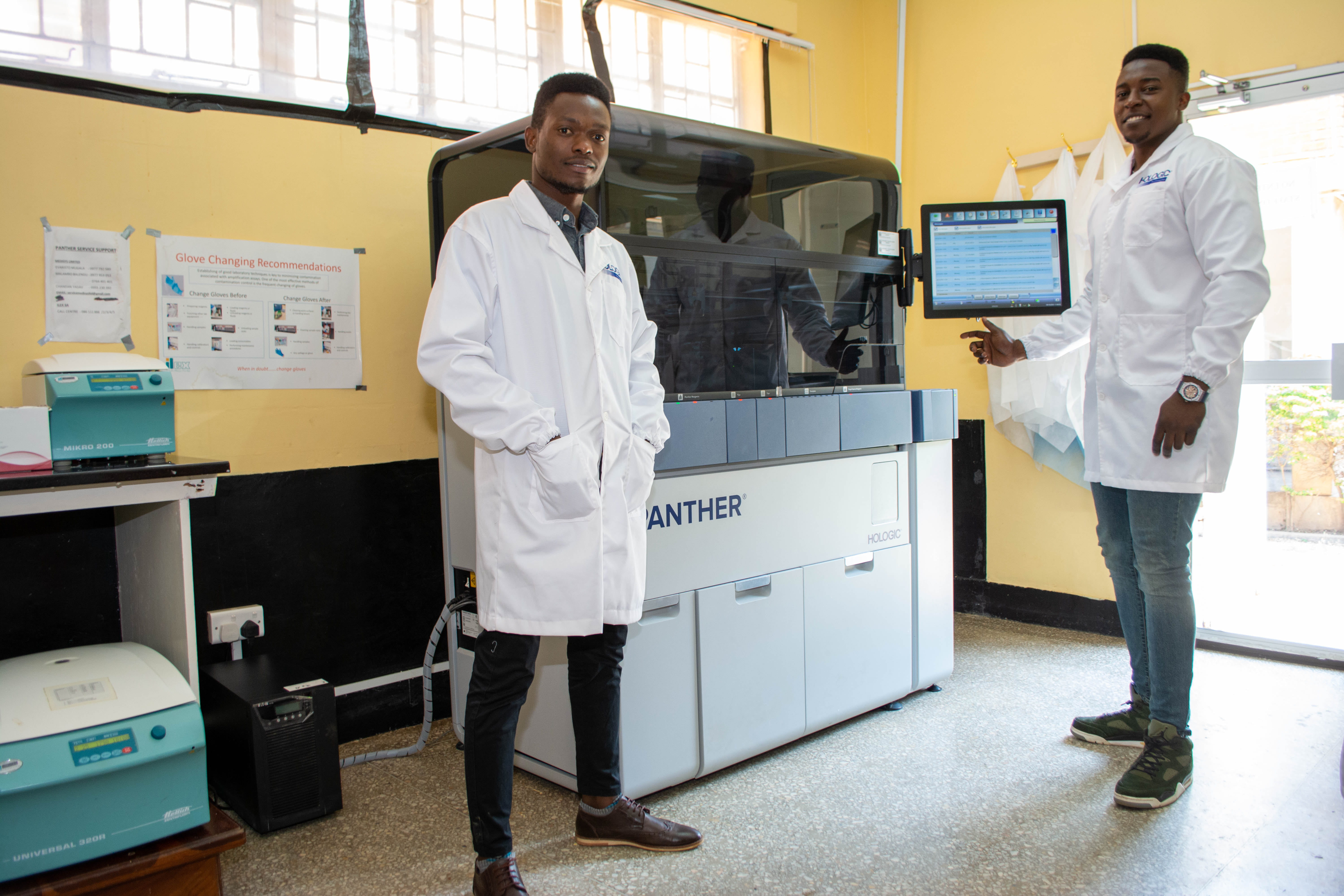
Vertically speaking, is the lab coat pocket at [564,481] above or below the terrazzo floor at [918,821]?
above

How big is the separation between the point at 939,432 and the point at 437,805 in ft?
5.59

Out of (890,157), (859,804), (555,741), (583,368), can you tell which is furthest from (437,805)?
(890,157)

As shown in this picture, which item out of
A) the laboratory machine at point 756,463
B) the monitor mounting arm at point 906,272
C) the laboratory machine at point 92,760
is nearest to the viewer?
the laboratory machine at point 92,760

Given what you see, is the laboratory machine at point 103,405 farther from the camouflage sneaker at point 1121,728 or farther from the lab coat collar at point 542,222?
the camouflage sneaker at point 1121,728

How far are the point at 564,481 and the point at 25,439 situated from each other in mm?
994

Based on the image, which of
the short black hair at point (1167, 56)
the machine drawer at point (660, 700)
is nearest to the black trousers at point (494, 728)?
the machine drawer at point (660, 700)

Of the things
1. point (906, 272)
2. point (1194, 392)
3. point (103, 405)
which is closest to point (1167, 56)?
point (1194, 392)

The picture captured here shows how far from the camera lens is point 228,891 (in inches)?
64.1

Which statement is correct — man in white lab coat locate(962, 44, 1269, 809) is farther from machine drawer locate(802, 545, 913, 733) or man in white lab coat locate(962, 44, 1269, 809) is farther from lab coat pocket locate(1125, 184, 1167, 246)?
machine drawer locate(802, 545, 913, 733)

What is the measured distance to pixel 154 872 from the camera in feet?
4.96

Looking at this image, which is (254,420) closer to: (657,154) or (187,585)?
(187,585)

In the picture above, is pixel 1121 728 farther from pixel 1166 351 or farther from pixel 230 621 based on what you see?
pixel 230 621

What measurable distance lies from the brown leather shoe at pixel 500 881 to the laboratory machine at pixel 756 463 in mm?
394

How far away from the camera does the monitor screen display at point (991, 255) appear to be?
7.67 feet
